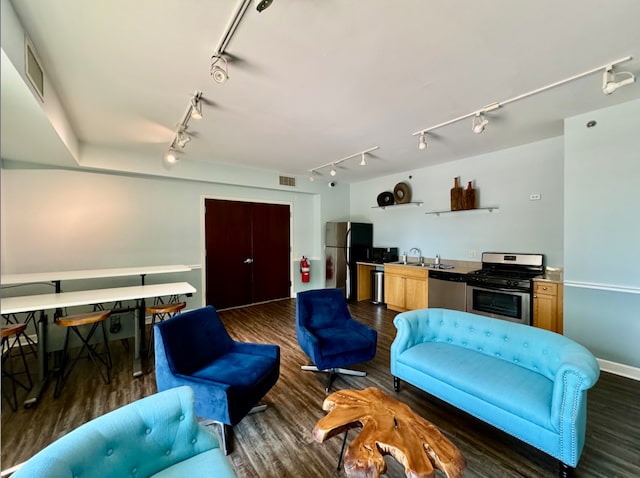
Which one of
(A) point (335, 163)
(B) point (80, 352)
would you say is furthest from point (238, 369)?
(A) point (335, 163)

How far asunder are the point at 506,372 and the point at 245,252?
463 cm

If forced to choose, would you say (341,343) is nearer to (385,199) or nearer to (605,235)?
(605,235)

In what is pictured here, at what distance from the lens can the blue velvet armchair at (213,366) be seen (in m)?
1.78

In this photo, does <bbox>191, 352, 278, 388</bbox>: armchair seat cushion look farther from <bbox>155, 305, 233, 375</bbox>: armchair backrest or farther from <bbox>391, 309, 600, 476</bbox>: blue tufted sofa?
<bbox>391, 309, 600, 476</bbox>: blue tufted sofa

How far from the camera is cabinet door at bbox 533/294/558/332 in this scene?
3297 mm

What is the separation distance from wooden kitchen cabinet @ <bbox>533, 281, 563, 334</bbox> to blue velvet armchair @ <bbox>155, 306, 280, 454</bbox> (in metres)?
3.35

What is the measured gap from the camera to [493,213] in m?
4.32

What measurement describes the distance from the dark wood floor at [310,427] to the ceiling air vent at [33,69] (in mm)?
2522

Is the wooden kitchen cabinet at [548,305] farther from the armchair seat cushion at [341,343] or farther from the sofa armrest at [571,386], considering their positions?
the armchair seat cushion at [341,343]

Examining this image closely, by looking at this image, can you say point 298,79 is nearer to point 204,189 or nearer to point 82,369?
point 204,189

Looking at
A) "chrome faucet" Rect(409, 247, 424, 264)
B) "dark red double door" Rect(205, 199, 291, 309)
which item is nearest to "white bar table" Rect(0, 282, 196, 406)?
"dark red double door" Rect(205, 199, 291, 309)

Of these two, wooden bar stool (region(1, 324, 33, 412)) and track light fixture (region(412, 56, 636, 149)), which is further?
wooden bar stool (region(1, 324, 33, 412))

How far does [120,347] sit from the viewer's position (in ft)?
11.5

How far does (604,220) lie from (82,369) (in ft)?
19.0
